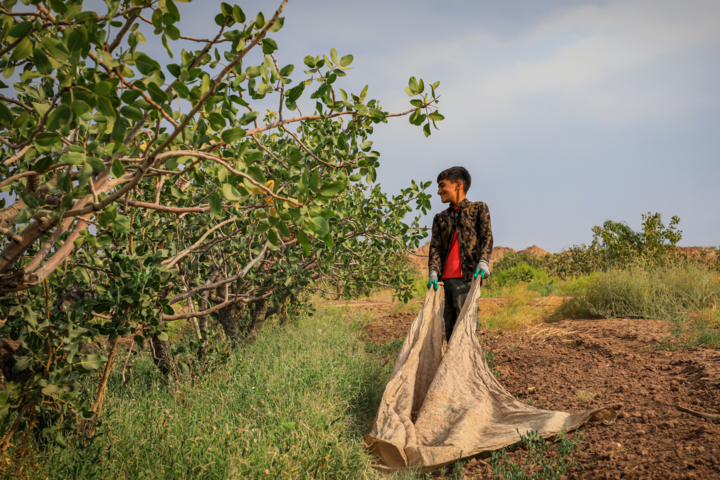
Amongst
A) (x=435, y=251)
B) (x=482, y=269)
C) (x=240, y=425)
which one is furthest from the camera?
(x=435, y=251)

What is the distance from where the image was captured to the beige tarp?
257 centimetres

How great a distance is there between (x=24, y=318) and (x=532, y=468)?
285 cm

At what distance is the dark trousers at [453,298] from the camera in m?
3.79

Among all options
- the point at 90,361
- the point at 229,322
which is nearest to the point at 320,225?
the point at 90,361

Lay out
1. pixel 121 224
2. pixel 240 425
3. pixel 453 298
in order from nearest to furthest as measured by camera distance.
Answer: pixel 121 224, pixel 240 425, pixel 453 298

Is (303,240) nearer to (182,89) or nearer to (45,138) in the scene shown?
(182,89)

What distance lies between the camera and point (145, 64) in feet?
4.13

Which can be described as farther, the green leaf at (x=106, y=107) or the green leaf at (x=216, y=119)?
the green leaf at (x=216, y=119)

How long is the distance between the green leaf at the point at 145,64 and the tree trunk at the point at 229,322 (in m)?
3.79

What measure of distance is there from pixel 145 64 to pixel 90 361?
5.12ft

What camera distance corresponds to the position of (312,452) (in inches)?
92.0

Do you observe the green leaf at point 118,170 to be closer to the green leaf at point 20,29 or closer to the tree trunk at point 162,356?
the green leaf at point 20,29

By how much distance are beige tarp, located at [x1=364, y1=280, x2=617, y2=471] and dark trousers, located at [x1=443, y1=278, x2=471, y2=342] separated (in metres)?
0.35

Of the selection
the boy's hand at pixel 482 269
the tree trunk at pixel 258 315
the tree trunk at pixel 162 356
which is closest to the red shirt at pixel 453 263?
the boy's hand at pixel 482 269
